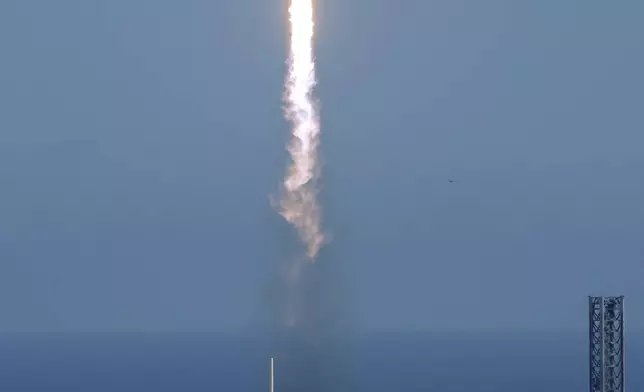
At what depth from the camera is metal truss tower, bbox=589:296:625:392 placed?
51.5 metres

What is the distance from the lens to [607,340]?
52.1m

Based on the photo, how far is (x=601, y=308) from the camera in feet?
169

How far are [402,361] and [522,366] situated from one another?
66.5 ft

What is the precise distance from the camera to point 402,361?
649ft

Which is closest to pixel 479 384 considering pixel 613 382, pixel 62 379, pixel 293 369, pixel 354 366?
pixel 354 366

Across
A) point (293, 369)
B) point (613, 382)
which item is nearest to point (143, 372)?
point (293, 369)

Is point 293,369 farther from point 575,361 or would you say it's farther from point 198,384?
point 575,361

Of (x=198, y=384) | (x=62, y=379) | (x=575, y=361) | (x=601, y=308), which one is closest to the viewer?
(x=601, y=308)

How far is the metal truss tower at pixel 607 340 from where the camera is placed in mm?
51500

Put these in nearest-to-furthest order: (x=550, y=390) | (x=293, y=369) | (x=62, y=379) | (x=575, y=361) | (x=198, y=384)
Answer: (x=293, y=369) → (x=550, y=390) → (x=198, y=384) → (x=62, y=379) → (x=575, y=361)

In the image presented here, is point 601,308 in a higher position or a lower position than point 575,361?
lower

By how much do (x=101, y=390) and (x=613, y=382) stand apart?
10557 cm

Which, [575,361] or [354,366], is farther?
[575,361]

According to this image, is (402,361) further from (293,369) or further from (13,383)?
(293,369)
